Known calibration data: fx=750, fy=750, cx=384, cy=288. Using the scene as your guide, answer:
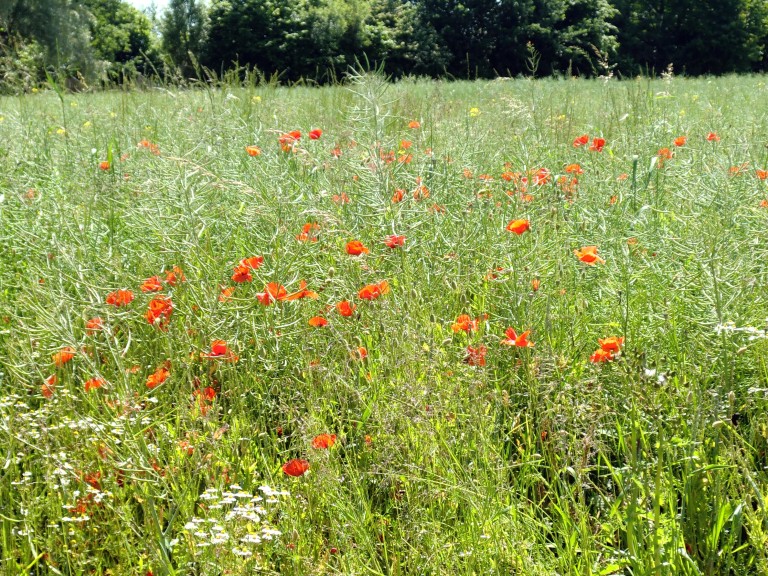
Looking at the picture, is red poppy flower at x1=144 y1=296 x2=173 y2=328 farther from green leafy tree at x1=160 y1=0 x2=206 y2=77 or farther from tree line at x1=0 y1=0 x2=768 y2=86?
green leafy tree at x1=160 y1=0 x2=206 y2=77

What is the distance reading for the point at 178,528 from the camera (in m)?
1.66

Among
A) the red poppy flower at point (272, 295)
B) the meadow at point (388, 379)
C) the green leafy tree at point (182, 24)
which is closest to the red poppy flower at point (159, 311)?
the meadow at point (388, 379)

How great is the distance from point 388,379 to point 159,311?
61cm

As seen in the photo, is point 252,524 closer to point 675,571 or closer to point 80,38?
point 675,571

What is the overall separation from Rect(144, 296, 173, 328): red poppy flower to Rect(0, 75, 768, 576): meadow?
2 cm

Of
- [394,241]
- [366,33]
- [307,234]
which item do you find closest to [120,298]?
[307,234]

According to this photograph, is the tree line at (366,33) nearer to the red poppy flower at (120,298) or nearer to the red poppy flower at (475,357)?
the red poppy flower at (120,298)

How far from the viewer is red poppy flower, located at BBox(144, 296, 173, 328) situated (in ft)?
6.16

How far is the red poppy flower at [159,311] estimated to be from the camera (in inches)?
74.0

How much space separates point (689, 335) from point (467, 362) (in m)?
0.62

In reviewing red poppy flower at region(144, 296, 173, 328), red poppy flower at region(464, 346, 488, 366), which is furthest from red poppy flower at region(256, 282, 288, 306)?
red poppy flower at region(464, 346, 488, 366)

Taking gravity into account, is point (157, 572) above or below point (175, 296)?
below

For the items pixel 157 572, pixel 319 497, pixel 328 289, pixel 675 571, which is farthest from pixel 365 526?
pixel 328 289

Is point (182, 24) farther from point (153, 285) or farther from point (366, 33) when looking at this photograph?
point (153, 285)
